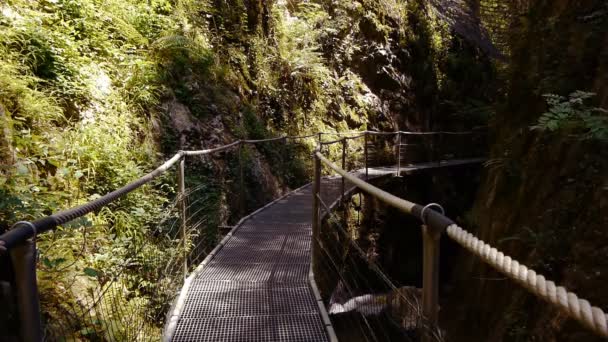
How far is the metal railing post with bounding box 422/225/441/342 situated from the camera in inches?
56.5

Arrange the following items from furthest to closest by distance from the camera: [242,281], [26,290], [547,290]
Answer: [242,281]
[26,290]
[547,290]

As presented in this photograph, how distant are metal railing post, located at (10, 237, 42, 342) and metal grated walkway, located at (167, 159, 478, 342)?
1.84 m

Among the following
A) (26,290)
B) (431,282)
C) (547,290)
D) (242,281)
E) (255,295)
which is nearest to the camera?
(547,290)

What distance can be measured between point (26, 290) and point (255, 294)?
105 inches

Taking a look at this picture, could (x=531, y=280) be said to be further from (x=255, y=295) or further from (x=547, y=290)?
(x=255, y=295)

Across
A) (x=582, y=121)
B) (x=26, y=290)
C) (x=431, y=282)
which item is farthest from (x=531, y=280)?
(x=582, y=121)

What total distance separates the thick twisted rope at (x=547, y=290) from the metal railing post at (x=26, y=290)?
1.34 meters

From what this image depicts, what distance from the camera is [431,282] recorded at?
146 centimetres

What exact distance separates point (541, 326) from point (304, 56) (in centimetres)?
1066

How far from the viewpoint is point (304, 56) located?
12766 millimetres

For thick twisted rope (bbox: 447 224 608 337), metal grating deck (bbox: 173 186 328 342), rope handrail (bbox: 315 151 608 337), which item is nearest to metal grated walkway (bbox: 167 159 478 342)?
metal grating deck (bbox: 173 186 328 342)

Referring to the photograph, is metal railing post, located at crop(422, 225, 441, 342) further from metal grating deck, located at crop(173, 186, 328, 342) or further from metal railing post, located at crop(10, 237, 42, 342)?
metal grating deck, located at crop(173, 186, 328, 342)

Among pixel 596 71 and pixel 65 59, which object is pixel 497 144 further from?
pixel 65 59

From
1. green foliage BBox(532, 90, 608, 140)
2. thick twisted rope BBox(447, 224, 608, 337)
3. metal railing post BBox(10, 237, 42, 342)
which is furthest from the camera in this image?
green foliage BBox(532, 90, 608, 140)
